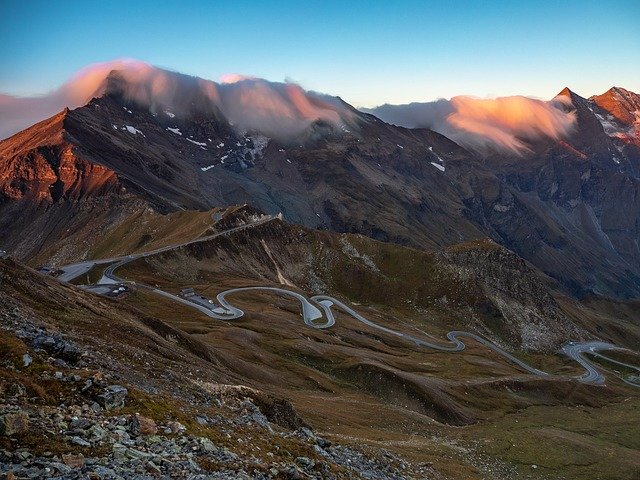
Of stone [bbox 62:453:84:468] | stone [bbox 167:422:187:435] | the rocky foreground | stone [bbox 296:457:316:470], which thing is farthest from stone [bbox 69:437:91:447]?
stone [bbox 296:457:316:470]

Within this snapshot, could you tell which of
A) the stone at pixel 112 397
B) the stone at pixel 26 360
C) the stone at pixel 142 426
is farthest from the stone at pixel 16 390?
the stone at pixel 142 426

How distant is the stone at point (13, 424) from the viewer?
1925 centimetres

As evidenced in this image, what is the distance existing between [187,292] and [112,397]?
13857 cm

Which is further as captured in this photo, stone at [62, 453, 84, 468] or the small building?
the small building

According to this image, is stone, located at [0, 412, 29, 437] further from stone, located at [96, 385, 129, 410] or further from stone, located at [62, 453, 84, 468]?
stone, located at [96, 385, 129, 410]

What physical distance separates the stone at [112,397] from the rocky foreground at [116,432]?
0.17ft

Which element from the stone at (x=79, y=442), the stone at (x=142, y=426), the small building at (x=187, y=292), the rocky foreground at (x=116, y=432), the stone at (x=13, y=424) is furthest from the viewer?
the small building at (x=187, y=292)

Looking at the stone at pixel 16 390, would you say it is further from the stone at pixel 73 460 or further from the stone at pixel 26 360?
the stone at pixel 73 460

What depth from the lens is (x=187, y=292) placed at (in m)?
162

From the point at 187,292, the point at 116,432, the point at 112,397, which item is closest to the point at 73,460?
the point at 116,432

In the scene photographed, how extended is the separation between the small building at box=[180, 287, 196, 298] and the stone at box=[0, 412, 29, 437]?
140520 millimetres

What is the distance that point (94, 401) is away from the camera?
86.3 ft

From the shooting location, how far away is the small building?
158m

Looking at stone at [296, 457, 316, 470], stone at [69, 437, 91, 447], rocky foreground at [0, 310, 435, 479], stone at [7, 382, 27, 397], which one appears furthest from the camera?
stone at [296, 457, 316, 470]
